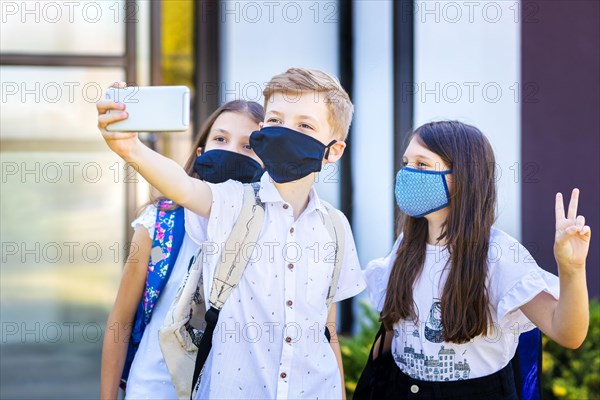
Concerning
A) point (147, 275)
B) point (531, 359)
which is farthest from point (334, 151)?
point (531, 359)

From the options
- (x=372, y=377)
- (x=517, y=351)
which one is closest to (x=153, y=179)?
(x=372, y=377)

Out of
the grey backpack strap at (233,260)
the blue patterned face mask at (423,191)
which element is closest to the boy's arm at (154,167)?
the grey backpack strap at (233,260)

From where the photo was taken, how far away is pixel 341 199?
6.20 meters

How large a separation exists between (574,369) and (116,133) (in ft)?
10.4

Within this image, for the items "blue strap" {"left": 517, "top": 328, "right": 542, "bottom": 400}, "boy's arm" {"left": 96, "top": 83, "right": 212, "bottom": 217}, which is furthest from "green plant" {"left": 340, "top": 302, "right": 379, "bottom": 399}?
"boy's arm" {"left": 96, "top": 83, "right": 212, "bottom": 217}

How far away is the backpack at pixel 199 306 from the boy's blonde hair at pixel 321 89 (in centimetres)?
32

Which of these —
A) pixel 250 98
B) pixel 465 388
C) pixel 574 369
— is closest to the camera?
pixel 465 388

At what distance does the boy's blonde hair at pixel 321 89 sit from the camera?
106 inches

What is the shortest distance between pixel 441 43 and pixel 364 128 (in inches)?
39.7

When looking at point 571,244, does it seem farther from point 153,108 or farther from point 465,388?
point 153,108

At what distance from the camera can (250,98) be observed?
5.89 metres

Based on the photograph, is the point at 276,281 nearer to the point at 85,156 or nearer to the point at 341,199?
the point at 341,199

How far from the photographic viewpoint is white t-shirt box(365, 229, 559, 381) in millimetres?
2857

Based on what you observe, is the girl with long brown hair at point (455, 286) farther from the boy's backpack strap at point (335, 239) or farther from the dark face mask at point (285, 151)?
the dark face mask at point (285, 151)
